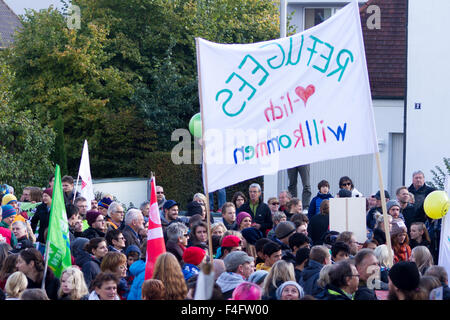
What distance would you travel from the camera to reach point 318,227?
1139 cm

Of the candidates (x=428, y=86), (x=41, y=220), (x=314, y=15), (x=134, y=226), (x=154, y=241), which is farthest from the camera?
(x=314, y=15)

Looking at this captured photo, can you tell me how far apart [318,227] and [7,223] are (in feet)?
14.2

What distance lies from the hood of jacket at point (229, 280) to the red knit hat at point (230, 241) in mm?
1320

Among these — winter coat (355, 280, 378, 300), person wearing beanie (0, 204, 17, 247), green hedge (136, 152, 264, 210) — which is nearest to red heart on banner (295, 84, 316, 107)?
winter coat (355, 280, 378, 300)

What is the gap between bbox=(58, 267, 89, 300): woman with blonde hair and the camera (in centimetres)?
753

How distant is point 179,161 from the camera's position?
26.1m

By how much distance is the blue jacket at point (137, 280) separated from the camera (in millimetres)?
7734

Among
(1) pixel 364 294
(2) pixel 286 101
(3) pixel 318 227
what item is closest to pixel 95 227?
(3) pixel 318 227

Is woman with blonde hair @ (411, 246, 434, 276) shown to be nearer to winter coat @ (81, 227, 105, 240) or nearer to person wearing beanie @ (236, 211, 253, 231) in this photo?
person wearing beanie @ (236, 211, 253, 231)

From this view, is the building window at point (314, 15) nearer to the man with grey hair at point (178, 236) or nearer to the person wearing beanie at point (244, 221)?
the person wearing beanie at point (244, 221)

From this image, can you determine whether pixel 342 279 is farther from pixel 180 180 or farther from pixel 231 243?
pixel 180 180

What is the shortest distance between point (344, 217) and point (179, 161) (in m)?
15.5
